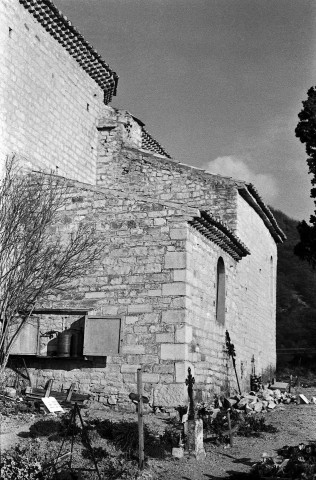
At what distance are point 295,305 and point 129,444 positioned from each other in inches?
1322

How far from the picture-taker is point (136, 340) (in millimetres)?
13344

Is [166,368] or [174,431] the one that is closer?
[174,431]

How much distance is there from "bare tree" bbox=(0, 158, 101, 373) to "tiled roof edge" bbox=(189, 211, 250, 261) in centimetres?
215

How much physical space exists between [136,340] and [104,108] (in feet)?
27.5

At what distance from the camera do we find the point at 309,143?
2194 cm

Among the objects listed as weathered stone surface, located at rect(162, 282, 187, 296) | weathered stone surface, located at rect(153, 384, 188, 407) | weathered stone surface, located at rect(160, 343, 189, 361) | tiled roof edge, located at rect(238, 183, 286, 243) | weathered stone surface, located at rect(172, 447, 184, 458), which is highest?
tiled roof edge, located at rect(238, 183, 286, 243)

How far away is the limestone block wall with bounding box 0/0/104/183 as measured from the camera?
1520 centimetres

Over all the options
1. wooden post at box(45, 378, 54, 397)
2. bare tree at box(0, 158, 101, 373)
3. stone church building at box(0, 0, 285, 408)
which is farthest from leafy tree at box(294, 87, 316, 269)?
wooden post at box(45, 378, 54, 397)

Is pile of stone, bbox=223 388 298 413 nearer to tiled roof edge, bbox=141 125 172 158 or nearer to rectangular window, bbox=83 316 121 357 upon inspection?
rectangular window, bbox=83 316 121 357

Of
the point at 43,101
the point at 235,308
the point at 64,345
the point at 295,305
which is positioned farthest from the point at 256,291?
the point at 295,305

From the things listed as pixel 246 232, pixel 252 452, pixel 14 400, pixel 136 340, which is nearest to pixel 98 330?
pixel 136 340

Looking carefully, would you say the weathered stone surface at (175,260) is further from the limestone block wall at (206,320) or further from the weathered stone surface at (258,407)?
the weathered stone surface at (258,407)

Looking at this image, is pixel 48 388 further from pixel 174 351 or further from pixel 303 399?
pixel 303 399

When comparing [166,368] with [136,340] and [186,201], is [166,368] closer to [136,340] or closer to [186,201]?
[136,340]
